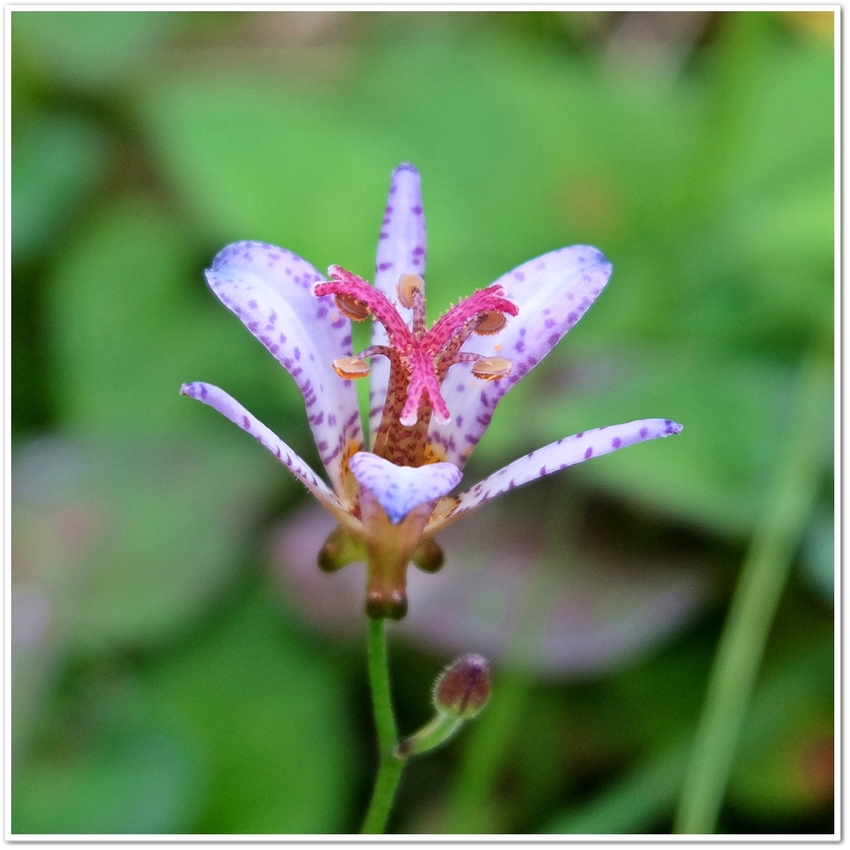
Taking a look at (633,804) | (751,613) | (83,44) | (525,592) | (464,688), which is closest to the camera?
(464,688)

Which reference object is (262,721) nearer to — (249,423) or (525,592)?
(525,592)

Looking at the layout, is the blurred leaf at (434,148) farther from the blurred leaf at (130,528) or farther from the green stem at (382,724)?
the green stem at (382,724)

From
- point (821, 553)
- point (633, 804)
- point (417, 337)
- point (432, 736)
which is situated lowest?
point (633, 804)

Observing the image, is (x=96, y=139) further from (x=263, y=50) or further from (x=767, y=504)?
(x=767, y=504)

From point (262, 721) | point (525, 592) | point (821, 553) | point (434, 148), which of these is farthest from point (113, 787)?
point (434, 148)

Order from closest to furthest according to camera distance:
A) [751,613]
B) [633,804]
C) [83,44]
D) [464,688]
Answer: [464,688]
[633,804]
[751,613]
[83,44]

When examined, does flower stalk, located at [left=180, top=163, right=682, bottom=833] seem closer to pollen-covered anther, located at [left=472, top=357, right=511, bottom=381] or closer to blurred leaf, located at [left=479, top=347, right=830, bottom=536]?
pollen-covered anther, located at [left=472, top=357, right=511, bottom=381]
